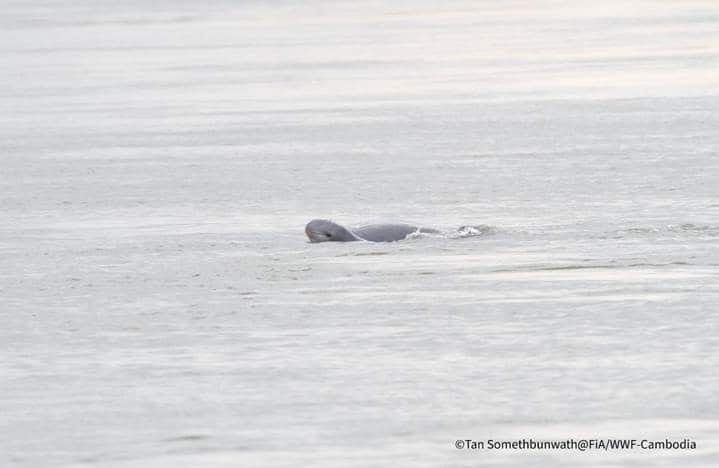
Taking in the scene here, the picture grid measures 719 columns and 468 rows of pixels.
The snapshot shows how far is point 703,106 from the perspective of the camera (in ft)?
99.6

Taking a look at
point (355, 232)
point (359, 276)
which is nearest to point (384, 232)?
point (355, 232)

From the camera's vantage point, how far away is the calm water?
1066 centimetres

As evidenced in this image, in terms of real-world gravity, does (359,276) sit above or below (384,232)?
below

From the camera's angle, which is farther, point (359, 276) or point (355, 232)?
point (355, 232)

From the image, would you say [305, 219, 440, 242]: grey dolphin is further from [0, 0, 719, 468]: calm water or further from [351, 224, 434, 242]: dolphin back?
[0, 0, 719, 468]: calm water

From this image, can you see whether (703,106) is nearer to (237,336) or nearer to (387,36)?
(237,336)

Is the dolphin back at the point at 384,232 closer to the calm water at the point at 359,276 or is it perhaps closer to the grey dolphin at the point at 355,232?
the grey dolphin at the point at 355,232

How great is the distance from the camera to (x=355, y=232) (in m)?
17.7

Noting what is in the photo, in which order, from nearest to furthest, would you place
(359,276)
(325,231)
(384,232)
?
(359,276) < (325,231) < (384,232)

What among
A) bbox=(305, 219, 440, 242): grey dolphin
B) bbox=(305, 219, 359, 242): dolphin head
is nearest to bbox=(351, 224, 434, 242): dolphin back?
bbox=(305, 219, 440, 242): grey dolphin

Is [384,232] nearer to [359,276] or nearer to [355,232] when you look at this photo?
[355,232]

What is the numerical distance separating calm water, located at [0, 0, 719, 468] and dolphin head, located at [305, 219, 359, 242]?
13 centimetres

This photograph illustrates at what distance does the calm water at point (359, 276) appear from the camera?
420 inches

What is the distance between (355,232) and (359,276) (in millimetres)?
2017
